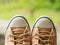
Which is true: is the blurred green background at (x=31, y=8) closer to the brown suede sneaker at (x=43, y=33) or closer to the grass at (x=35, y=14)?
the grass at (x=35, y=14)

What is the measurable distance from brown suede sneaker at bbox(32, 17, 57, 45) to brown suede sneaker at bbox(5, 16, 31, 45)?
4 centimetres

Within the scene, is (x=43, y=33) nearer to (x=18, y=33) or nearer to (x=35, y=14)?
(x=18, y=33)

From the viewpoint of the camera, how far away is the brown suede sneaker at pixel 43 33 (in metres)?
0.91

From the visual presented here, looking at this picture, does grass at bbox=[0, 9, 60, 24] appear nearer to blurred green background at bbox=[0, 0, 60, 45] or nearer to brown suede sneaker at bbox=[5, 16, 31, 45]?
blurred green background at bbox=[0, 0, 60, 45]

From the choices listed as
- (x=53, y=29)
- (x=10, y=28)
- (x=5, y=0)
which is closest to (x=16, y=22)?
(x=10, y=28)

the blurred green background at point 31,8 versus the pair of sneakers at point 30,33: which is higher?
the blurred green background at point 31,8

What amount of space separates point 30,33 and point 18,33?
0.06m

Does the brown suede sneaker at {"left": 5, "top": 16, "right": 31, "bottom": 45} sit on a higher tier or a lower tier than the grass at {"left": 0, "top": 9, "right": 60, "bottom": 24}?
lower

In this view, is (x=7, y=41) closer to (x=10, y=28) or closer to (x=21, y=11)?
(x=10, y=28)

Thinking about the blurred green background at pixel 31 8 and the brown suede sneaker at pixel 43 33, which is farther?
the blurred green background at pixel 31 8

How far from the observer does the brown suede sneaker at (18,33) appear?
0.92 m

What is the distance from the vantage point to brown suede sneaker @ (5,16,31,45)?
0.92 m

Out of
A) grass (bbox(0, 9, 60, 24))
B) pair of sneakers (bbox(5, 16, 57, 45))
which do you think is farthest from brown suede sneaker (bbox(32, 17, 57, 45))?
grass (bbox(0, 9, 60, 24))

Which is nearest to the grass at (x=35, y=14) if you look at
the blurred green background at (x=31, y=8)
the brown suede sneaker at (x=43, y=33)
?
the blurred green background at (x=31, y=8)
